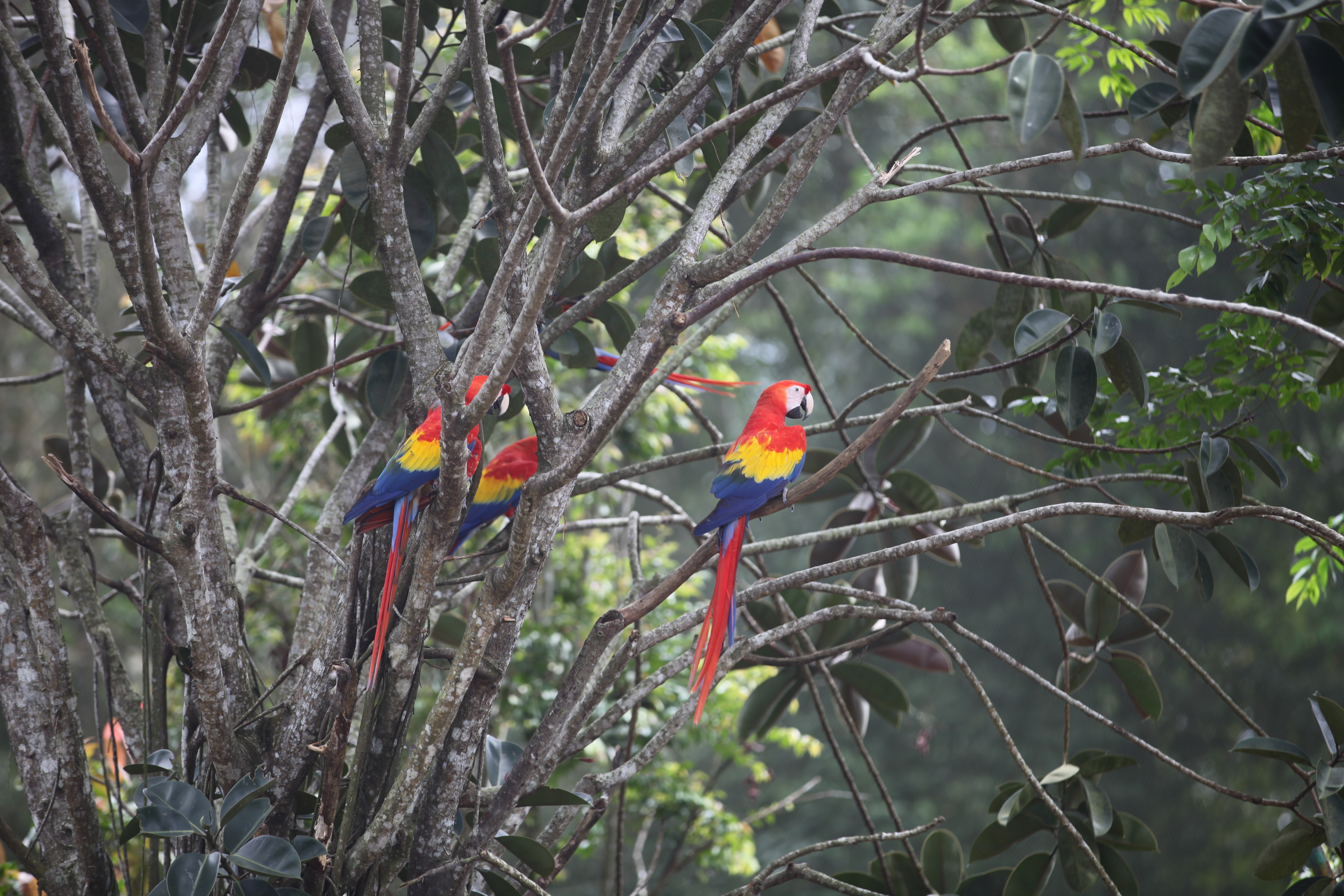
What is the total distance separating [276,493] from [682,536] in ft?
13.2

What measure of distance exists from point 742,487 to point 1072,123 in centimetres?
63

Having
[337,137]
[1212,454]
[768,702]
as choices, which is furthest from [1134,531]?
[337,137]

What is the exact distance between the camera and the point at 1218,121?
729 millimetres

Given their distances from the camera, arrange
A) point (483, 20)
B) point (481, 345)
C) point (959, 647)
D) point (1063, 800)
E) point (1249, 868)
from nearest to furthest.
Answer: point (481, 345)
point (483, 20)
point (1063, 800)
point (1249, 868)
point (959, 647)

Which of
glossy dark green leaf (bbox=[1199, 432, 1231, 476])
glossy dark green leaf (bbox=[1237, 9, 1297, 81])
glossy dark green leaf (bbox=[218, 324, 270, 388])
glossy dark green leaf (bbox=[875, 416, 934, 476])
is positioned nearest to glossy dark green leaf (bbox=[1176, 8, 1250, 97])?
glossy dark green leaf (bbox=[1237, 9, 1297, 81])

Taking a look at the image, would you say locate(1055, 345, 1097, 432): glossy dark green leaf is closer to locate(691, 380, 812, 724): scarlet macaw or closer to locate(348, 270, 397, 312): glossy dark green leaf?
locate(691, 380, 812, 724): scarlet macaw

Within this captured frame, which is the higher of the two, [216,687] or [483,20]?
[483,20]

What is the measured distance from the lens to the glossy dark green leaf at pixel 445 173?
1.24 meters

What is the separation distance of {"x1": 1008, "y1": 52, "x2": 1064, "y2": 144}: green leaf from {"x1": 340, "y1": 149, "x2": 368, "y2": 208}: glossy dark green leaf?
0.84m

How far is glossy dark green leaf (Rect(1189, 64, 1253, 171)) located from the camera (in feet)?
2.38

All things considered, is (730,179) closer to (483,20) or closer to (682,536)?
(483,20)

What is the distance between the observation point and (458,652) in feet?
2.90

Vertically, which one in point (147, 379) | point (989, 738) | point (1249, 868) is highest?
point (147, 379)

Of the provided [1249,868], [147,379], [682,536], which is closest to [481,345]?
[147,379]
